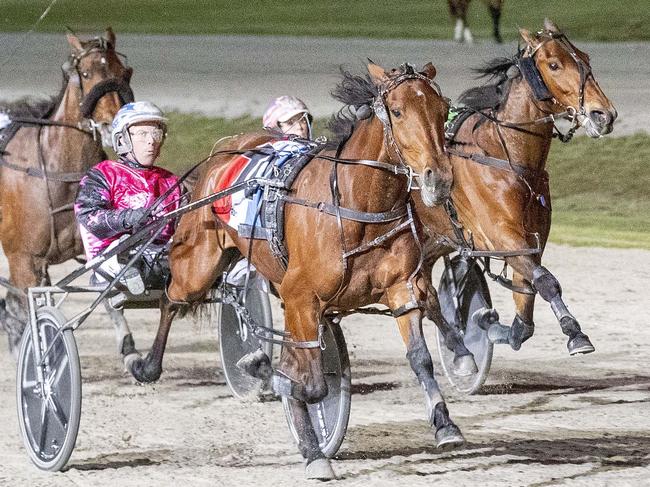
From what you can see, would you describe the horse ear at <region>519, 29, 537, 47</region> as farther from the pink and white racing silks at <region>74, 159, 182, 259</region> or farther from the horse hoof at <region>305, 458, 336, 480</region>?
the horse hoof at <region>305, 458, 336, 480</region>

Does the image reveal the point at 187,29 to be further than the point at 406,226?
Yes

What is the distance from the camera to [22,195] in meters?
6.43

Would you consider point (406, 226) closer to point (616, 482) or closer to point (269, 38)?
point (616, 482)

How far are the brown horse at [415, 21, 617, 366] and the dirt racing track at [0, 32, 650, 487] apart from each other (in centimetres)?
53

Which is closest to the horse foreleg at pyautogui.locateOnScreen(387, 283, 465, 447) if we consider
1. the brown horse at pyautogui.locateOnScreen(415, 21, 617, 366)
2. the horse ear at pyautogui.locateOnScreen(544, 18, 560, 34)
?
the brown horse at pyautogui.locateOnScreen(415, 21, 617, 366)

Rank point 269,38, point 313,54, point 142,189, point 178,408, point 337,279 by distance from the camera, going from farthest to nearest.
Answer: point 269,38 < point 313,54 < point 178,408 < point 142,189 < point 337,279

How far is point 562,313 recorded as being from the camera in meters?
5.21

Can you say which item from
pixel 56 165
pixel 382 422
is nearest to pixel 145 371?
pixel 382 422

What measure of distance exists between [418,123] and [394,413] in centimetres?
190

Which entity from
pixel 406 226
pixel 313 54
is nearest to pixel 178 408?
pixel 406 226

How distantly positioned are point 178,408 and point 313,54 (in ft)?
40.1

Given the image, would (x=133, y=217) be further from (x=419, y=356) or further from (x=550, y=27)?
(x=550, y=27)

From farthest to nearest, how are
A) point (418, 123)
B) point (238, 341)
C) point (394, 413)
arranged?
point (238, 341)
point (394, 413)
point (418, 123)

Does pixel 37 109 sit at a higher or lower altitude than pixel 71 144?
higher
